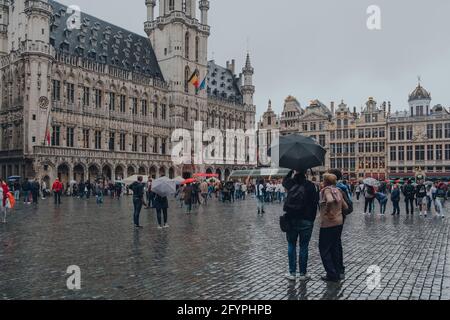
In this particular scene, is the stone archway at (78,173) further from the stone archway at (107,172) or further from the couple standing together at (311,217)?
the couple standing together at (311,217)

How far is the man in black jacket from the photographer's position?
679cm

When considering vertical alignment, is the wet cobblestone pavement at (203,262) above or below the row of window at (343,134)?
below

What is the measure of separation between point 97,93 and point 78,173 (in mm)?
9498

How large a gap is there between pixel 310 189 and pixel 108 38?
52.4 meters

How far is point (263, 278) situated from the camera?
7.10 metres

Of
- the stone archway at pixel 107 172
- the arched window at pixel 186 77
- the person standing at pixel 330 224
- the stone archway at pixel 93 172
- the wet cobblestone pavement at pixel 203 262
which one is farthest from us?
the arched window at pixel 186 77

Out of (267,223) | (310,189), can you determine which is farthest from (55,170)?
(310,189)

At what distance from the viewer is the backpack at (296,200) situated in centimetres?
677

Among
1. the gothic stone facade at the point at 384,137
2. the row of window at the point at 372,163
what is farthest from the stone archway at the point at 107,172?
Answer: the row of window at the point at 372,163

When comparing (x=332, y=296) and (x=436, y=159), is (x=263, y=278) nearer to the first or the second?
(x=332, y=296)

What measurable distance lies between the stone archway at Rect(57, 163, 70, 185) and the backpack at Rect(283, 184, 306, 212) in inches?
1605

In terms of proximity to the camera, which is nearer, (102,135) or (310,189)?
(310,189)

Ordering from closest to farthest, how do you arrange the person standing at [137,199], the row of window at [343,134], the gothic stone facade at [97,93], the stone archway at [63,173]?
the person standing at [137,199] → the gothic stone facade at [97,93] → the stone archway at [63,173] → the row of window at [343,134]

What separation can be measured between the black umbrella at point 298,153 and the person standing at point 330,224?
384 mm
